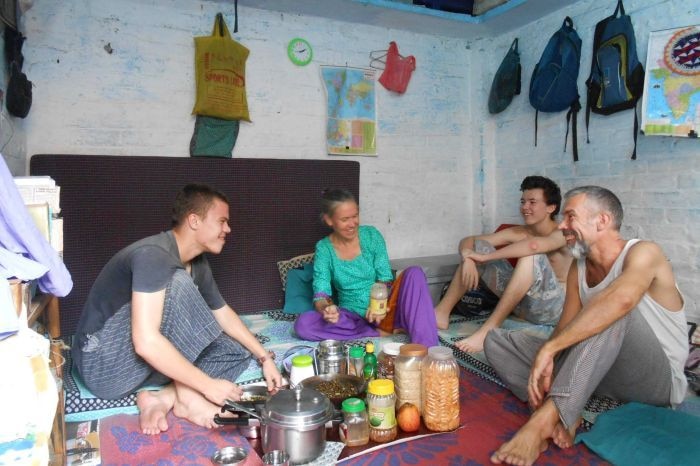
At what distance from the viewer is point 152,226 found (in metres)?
2.99

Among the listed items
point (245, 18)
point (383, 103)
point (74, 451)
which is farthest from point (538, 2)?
point (74, 451)

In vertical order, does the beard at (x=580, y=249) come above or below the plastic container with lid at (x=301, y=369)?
above

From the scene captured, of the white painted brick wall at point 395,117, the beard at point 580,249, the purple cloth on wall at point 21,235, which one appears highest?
the white painted brick wall at point 395,117

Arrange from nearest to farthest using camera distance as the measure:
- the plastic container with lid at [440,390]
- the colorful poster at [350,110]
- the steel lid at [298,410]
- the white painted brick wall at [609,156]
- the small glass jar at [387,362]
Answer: the steel lid at [298,410]
the plastic container with lid at [440,390]
the small glass jar at [387,362]
the white painted brick wall at [609,156]
the colorful poster at [350,110]

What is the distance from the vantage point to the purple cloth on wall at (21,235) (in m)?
1.16

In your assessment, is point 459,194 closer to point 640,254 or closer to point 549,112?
point 549,112

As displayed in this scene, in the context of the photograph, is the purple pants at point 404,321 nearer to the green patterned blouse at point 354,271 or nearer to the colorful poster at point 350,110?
the green patterned blouse at point 354,271

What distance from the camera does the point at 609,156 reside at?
3.11 metres

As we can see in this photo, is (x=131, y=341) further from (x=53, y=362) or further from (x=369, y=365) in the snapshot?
(x=369, y=365)

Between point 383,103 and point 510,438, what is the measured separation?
2634 mm

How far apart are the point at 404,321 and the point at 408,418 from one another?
89 cm

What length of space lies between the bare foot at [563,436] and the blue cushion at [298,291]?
181 centimetres

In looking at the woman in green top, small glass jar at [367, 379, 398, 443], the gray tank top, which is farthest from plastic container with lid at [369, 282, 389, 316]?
the gray tank top

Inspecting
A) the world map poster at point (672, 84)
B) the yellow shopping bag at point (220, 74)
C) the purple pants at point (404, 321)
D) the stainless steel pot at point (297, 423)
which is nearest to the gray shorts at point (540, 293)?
the purple pants at point (404, 321)
